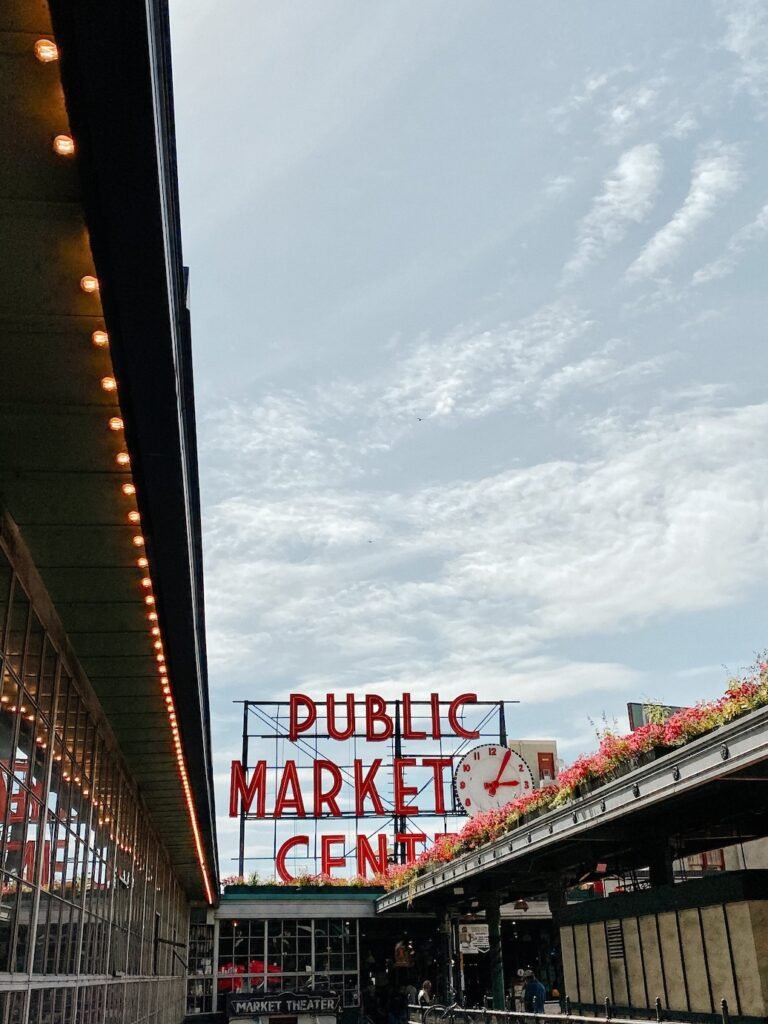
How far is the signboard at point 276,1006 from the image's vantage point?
28.5 m

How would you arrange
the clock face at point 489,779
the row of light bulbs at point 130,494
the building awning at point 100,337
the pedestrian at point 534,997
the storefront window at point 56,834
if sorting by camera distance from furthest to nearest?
the clock face at point 489,779 < the pedestrian at point 534,997 < the storefront window at point 56,834 < the row of light bulbs at point 130,494 < the building awning at point 100,337

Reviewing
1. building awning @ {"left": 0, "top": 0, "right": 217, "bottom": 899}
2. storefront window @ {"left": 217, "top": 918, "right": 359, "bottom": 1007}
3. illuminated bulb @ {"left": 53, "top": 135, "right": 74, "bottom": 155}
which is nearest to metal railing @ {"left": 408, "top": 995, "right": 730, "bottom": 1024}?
building awning @ {"left": 0, "top": 0, "right": 217, "bottom": 899}

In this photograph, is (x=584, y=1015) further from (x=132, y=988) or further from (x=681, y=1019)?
(x=132, y=988)

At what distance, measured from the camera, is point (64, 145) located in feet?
16.6

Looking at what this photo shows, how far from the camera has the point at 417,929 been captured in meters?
45.0

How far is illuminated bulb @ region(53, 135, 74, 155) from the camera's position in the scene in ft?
16.5

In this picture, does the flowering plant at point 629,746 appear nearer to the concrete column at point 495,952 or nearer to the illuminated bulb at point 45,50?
the concrete column at point 495,952

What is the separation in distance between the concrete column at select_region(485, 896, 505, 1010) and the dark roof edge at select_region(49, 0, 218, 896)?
2061 cm

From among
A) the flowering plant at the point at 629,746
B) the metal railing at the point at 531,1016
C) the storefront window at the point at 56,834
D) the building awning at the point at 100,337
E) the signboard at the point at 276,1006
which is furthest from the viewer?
the signboard at the point at 276,1006

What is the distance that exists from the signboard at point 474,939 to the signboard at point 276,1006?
4.23 metres

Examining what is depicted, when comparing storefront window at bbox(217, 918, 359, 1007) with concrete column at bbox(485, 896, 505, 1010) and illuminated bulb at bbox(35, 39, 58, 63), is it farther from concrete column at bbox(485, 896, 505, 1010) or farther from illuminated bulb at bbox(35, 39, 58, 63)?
illuminated bulb at bbox(35, 39, 58, 63)

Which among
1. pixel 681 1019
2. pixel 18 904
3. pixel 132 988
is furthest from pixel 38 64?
pixel 132 988

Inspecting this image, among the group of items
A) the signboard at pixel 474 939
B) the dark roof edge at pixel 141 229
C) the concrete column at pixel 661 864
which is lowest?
the signboard at pixel 474 939

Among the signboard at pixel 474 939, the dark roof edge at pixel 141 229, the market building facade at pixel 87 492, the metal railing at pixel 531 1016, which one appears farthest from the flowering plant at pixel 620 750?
the dark roof edge at pixel 141 229
